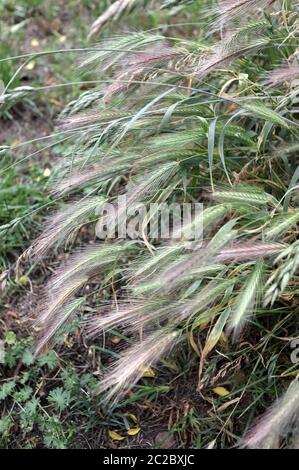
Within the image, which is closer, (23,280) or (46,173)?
(23,280)

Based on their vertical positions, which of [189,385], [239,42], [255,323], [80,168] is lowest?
[189,385]

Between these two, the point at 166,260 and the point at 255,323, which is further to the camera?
the point at 255,323

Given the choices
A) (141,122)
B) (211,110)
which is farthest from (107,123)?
(211,110)

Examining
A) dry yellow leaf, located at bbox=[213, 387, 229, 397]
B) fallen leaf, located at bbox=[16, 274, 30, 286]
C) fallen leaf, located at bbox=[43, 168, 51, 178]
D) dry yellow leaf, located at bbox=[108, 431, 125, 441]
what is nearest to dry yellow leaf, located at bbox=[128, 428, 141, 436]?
dry yellow leaf, located at bbox=[108, 431, 125, 441]

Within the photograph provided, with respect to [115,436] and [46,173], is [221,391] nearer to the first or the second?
[115,436]

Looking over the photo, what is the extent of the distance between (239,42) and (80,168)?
0.56 m

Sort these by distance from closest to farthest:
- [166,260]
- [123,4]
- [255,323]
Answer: [166,260], [255,323], [123,4]

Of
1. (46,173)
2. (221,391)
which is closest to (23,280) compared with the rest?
(46,173)

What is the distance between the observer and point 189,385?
2229 mm

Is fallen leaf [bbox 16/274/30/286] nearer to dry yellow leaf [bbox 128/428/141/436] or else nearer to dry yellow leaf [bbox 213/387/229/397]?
dry yellow leaf [bbox 128/428/141/436]

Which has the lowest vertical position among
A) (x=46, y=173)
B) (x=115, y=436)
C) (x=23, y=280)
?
(x=115, y=436)

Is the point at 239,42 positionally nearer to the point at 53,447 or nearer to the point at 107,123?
the point at 107,123

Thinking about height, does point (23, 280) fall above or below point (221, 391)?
above

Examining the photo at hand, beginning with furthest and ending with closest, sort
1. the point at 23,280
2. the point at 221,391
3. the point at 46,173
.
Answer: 1. the point at 46,173
2. the point at 23,280
3. the point at 221,391
